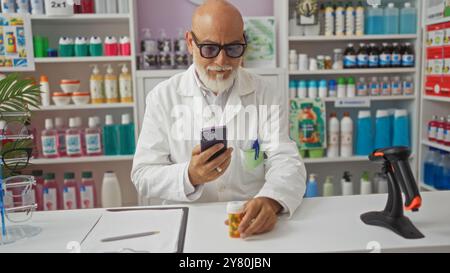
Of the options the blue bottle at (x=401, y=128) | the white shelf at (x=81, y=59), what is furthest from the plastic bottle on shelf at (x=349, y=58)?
the white shelf at (x=81, y=59)

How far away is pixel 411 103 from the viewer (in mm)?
2994

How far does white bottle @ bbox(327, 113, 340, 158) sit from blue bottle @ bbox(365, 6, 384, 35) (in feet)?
2.21

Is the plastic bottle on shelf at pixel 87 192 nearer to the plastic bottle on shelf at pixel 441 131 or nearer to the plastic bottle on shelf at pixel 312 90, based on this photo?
the plastic bottle on shelf at pixel 312 90

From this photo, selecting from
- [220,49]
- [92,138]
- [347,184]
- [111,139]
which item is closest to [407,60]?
[347,184]

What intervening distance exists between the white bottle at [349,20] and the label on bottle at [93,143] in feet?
6.31

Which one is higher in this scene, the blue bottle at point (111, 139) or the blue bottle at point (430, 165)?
the blue bottle at point (111, 139)

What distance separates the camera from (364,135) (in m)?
2.97

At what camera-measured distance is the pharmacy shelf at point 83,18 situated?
100 inches

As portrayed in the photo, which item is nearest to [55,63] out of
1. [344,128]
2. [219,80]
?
[219,80]

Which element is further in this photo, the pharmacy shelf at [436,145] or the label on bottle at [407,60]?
the label on bottle at [407,60]

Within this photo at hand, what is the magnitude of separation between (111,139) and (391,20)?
2216 mm

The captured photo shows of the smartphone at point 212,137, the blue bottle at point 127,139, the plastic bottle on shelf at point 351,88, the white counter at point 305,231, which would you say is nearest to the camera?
the white counter at point 305,231

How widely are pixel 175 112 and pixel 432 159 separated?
7.01 ft

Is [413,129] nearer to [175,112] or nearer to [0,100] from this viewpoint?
[175,112]
